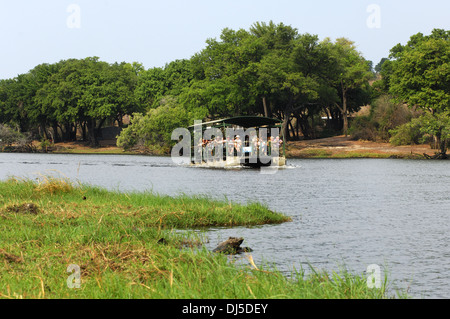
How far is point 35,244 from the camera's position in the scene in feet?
42.8

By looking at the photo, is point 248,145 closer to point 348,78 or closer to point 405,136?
point 405,136

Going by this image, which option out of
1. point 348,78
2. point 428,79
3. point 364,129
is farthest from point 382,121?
point 348,78

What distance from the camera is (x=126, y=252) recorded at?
11797 millimetres

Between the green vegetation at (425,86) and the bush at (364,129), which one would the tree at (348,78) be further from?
the green vegetation at (425,86)

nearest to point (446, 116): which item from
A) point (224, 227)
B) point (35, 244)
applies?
point (224, 227)

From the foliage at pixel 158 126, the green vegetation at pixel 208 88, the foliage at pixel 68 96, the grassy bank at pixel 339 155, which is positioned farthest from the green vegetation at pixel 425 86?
the foliage at pixel 68 96

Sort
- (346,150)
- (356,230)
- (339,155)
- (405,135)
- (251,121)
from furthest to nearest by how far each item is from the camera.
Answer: (346,150) < (339,155) < (405,135) < (251,121) < (356,230)

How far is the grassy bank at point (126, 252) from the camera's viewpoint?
8727mm

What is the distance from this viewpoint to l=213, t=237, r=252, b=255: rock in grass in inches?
545

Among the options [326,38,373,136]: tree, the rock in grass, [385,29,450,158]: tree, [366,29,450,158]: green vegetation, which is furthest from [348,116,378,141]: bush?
the rock in grass

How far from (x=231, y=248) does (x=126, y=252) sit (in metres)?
3.07

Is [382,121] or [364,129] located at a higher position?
[382,121]
